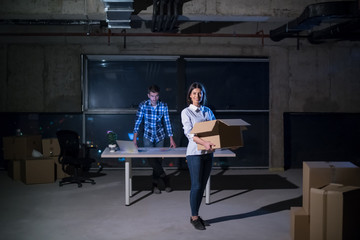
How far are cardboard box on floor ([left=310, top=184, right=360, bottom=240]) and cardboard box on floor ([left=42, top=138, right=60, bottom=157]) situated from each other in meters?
5.46

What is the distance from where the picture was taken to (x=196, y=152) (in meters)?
4.14

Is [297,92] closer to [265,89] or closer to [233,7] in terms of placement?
[265,89]

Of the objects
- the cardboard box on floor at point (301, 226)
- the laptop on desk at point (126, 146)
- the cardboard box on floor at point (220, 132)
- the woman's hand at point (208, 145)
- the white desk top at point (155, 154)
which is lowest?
the cardboard box on floor at point (301, 226)

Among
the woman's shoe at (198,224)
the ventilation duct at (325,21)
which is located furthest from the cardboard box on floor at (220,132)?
the ventilation duct at (325,21)

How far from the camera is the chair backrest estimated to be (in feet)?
22.1

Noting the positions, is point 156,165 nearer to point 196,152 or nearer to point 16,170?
point 196,152

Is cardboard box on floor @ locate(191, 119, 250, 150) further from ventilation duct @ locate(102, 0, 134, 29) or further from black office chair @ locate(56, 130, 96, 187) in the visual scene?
black office chair @ locate(56, 130, 96, 187)

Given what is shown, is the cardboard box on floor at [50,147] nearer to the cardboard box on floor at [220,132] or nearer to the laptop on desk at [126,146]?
the laptop on desk at [126,146]

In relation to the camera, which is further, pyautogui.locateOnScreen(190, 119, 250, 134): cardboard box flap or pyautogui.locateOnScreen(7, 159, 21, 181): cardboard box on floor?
pyautogui.locateOnScreen(7, 159, 21, 181): cardboard box on floor

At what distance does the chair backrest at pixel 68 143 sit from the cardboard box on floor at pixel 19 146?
105 cm

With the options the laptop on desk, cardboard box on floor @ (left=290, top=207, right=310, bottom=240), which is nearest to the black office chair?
the laptop on desk

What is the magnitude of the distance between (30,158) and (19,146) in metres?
0.50

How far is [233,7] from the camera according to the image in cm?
652

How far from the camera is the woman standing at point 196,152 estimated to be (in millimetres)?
4168
